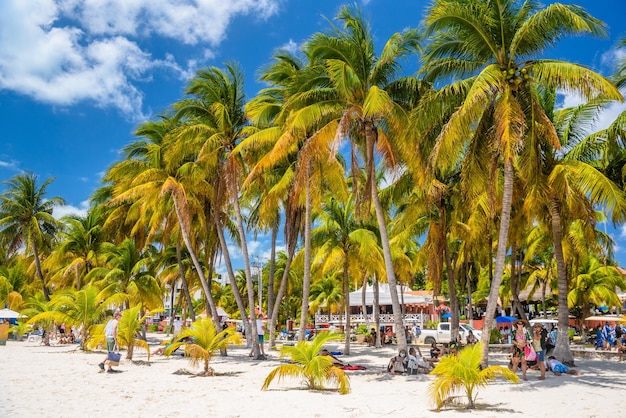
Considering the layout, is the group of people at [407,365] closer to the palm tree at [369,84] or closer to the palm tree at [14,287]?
the palm tree at [369,84]

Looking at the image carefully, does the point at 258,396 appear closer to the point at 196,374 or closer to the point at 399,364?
the point at 196,374

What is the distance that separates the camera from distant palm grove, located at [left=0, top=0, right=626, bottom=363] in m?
13.4

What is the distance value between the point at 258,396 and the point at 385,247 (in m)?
6.04

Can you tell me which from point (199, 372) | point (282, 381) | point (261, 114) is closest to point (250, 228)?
point (261, 114)

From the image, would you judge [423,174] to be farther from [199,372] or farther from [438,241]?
[199,372]

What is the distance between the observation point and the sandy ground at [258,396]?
864 cm

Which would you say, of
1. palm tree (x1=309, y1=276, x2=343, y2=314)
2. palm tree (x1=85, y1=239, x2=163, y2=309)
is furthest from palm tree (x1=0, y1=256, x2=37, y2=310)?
palm tree (x1=309, y1=276, x2=343, y2=314)

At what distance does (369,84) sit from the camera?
15.8 m

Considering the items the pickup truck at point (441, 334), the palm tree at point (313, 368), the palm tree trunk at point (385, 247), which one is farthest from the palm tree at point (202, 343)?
the pickup truck at point (441, 334)

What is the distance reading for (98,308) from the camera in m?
21.4

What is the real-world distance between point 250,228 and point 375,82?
12.9m

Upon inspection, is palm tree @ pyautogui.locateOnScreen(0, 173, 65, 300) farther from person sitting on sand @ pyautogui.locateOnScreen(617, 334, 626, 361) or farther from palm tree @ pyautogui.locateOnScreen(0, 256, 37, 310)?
person sitting on sand @ pyautogui.locateOnScreen(617, 334, 626, 361)

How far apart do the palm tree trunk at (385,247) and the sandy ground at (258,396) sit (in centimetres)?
142

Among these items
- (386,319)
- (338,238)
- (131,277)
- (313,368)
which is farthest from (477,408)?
(386,319)
